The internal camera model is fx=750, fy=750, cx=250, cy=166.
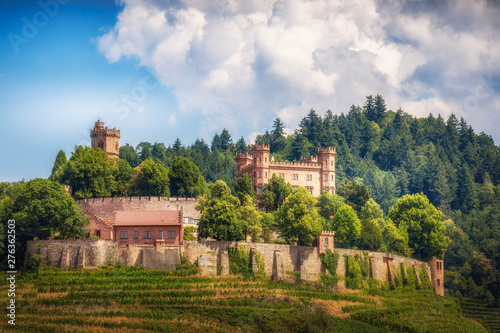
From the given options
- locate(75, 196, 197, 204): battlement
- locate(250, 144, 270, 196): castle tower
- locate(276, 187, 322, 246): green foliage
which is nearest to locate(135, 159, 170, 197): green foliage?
locate(75, 196, 197, 204): battlement

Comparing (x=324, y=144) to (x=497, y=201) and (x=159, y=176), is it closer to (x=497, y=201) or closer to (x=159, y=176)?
(x=497, y=201)

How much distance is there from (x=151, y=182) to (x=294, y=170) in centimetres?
1849

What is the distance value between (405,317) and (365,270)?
814 centimetres

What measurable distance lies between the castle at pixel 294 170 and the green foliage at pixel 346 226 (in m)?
12.1

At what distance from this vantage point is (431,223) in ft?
257

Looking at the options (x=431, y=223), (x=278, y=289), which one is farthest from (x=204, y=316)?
(x=431, y=223)

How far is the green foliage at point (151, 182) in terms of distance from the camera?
256ft

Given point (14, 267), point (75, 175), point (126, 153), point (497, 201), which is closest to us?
point (14, 267)

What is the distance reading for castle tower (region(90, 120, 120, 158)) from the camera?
85.4m

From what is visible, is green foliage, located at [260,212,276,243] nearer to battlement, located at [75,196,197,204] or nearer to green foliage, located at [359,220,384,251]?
battlement, located at [75,196,197,204]

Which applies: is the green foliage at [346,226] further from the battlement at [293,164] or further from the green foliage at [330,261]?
the battlement at [293,164]

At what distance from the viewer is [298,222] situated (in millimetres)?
68312

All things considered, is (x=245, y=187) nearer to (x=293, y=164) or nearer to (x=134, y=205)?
(x=134, y=205)

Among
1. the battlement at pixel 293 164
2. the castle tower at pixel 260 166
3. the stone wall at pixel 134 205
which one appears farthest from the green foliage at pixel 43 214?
the battlement at pixel 293 164
